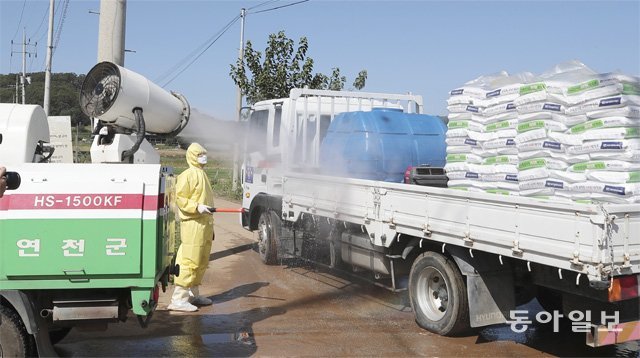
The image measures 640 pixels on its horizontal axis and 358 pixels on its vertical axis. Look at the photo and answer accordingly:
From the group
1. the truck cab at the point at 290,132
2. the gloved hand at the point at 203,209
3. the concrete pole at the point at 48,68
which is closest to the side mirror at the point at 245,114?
the truck cab at the point at 290,132

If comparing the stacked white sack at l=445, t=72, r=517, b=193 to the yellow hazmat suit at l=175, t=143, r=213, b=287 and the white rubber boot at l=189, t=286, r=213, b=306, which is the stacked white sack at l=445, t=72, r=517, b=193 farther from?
the white rubber boot at l=189, t=286, r=213, b=306

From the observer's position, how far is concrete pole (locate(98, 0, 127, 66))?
730 cm

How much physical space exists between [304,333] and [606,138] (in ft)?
11.1

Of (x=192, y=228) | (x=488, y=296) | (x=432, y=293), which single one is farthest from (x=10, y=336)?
(x=488, y=296)

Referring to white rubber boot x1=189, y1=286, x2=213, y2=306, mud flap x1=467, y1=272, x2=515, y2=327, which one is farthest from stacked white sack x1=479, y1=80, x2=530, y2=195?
white rubber boot x1=189, y1=286, x2=213, y2=306

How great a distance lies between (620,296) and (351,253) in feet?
11.6

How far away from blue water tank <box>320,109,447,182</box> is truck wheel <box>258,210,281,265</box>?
1.61 meters

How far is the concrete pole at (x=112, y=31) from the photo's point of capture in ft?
24.0

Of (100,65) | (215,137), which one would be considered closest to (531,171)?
(100,65)

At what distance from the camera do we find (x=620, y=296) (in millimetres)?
4332

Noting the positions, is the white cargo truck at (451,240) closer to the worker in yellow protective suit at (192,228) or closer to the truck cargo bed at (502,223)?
the truck cargo bed at (502,223)

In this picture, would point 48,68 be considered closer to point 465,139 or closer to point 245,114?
point 245,114

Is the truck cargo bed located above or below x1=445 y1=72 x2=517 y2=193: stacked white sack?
below

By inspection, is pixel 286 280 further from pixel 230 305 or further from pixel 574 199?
pixel 574 199
